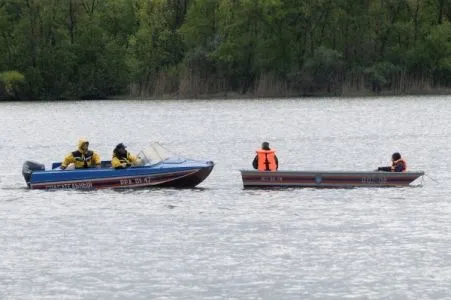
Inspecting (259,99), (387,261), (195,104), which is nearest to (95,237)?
(387,261)

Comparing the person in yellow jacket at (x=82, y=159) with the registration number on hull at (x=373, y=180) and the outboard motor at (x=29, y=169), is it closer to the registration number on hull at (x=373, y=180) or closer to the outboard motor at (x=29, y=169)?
the outboard motor at (x=29, y=169)

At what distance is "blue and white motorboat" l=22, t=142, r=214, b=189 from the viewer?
1533 inches

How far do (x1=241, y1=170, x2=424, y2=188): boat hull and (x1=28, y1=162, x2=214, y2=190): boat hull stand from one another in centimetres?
171

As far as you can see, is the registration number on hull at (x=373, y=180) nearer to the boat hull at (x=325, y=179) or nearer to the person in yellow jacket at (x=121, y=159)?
the boat hull at (x=325, y=179)

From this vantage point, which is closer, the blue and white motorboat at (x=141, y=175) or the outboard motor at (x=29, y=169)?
the blue and white motorboat at (x=141, y=175)

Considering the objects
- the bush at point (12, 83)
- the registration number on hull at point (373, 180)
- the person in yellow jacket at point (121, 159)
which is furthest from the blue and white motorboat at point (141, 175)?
the bush at point (12, 83)

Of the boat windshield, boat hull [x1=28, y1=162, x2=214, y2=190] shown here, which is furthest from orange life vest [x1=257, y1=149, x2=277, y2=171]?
the boat windshield

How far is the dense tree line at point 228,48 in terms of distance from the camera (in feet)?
382

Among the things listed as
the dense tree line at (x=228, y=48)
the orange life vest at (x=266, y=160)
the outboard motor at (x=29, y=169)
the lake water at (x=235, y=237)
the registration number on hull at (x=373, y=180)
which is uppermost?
the dense tree line at (x=228, y=48)

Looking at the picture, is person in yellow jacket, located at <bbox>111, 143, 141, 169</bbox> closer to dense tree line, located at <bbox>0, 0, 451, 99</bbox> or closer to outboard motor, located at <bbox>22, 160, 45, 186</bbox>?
outboard motor, located at <bbox>22, 160, 45, 186</bbox>

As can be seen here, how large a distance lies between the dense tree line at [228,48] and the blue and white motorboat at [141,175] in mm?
75101

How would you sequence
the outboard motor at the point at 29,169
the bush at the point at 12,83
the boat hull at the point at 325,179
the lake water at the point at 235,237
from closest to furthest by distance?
the lake water at the point at 235,237
the boat hull at the point at 325,179
the outboard motor at the point at 29,169
the bush at the point at 12,83

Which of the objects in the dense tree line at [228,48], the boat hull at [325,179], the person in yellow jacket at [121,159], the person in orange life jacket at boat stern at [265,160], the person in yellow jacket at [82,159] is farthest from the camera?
the dense tree line at [228,48]

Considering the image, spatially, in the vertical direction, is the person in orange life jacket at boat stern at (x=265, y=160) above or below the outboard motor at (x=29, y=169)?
above
